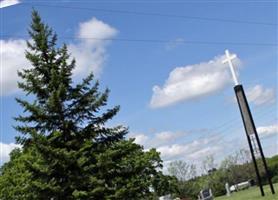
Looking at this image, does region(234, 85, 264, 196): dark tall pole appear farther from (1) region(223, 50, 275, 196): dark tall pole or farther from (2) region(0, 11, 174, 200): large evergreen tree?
(2) region(0, 11, 174, 200): large evergreen tree

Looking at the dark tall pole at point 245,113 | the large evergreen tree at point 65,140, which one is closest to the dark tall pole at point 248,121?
the dark tall pole at point 245,113

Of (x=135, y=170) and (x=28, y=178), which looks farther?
(x=135, y=170)

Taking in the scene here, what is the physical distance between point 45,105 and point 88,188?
13.7ft

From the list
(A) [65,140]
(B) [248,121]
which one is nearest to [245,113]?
(B) [248,121]

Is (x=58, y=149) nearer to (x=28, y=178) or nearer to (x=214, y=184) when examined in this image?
(x=28, y=178)

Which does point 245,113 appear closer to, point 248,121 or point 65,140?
point 248,121

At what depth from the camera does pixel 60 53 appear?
23859 mm

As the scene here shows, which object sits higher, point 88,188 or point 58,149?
point 58,149

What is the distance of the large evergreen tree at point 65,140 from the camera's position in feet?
69.8

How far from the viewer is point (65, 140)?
74.3 ft

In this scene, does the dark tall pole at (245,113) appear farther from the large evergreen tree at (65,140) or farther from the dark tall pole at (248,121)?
the large evergreen tree at (65,140)

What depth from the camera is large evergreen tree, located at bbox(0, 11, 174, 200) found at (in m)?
21.3

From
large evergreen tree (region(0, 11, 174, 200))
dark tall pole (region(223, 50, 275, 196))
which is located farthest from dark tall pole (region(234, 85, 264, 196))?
large evergreen tree (region(0, 11, 174, 200))

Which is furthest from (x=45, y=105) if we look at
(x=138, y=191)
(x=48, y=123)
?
(x=138, y=191)
